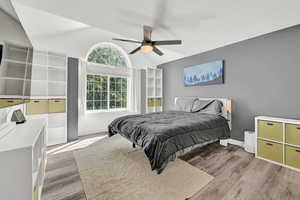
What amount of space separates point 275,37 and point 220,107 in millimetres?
1743

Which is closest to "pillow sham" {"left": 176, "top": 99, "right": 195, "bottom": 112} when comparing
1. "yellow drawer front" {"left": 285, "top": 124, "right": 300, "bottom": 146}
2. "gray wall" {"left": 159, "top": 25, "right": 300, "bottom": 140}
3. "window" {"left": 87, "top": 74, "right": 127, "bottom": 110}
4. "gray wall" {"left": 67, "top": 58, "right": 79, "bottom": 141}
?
"gray wall" {"left": 159, "top": 25, "right": 300, "bottom": 140}

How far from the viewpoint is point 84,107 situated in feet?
13.1

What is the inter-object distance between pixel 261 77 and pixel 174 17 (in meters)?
2.27

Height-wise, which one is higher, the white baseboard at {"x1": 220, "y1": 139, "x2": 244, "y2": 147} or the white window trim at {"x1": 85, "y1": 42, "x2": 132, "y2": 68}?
the white window trim at {"x1": 85, "y1": 42, "x2": 132, "y2": 68}

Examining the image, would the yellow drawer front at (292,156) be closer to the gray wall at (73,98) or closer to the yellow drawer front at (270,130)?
the yellow drawer front at (270,130)

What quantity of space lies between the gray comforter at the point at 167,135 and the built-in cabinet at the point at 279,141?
1.92 feet

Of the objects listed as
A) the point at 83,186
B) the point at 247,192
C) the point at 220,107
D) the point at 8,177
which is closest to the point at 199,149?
the point at 220,107

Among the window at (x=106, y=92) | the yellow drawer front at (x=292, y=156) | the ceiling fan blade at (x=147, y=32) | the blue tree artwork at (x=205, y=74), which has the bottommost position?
the yellow drawer front at (x=292, y=156)

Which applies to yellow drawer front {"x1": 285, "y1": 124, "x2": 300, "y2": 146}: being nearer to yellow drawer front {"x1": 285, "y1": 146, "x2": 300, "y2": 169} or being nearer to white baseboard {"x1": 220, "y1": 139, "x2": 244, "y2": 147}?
yellow drawer front {"x1": 285, "y1": 146, "x2": 300, "y2": 169}

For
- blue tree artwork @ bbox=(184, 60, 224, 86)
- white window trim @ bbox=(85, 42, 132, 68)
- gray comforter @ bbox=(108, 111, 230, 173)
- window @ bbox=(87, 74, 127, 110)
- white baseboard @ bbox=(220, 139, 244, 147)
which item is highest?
white window trim @ bbox=(85, 42, 132, 68)

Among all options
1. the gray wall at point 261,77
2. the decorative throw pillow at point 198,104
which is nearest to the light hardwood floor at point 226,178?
the gray wall at point 261,77

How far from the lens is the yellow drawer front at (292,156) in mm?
2076

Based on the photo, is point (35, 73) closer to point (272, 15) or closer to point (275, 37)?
point (272, 15)

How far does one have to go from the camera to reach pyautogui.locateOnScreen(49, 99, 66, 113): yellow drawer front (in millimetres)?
3230
